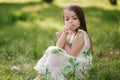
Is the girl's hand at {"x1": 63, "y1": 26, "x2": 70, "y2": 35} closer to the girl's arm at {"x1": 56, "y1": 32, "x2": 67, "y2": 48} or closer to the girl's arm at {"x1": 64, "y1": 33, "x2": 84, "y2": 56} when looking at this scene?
the girl's arm at {"x1": 56, "y1": 32, "x2": 67, "y2": 48}

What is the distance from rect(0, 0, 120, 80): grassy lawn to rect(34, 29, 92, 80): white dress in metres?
0.26

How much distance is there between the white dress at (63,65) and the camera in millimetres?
4680

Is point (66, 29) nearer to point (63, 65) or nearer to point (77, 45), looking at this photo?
point (77, 45)

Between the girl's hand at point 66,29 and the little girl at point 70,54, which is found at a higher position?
the girl's hand at point 66,29

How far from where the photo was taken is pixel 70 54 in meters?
4.91

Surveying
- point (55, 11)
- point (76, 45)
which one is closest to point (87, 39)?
point (76, 45)

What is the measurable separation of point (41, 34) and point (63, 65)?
140 inches

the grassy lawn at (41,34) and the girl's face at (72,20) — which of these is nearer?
the girl's face at (72,20)

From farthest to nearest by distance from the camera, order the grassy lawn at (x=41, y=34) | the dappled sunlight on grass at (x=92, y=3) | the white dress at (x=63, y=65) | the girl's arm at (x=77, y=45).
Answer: the dappled sunlight on grass at (x=92, y=3)
the grassy lawn at (x=41, y=34)
the girl's arm at (x=77, y=45)
the white dress at (x=63, y=65)

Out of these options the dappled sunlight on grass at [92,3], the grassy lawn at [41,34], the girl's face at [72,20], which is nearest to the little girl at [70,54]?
the girl's face at [72,20]

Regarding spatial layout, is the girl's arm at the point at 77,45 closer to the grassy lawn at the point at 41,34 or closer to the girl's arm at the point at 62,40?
the girl's arm at the point at 62,40

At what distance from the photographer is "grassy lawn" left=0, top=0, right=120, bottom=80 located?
18.7 ft

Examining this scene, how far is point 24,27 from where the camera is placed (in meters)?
9.01

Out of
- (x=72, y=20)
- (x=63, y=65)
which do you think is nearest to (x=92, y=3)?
(x=72, y=20)
